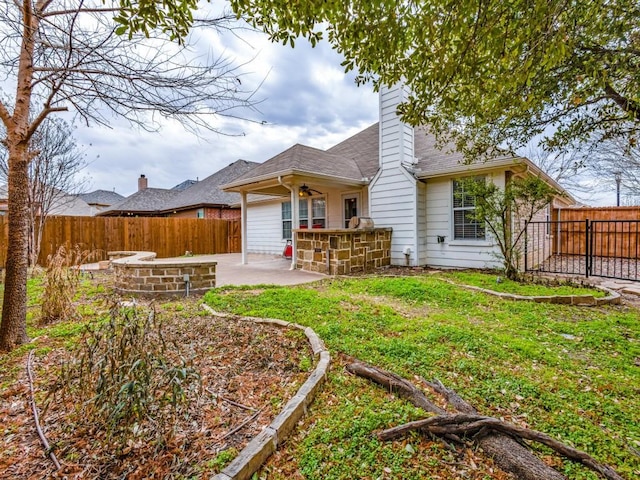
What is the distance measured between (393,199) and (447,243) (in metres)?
1.94

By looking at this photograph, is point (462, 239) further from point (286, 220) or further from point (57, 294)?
point (57, 294)

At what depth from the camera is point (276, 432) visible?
1848mm

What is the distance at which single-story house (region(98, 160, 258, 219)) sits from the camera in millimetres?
17750

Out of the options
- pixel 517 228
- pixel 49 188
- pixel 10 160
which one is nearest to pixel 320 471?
pixel 10 160

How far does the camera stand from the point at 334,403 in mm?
2256

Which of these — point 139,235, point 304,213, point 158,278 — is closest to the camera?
point 158,278

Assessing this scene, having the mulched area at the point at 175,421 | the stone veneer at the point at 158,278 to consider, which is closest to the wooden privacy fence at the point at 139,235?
the stone veneer at the point at 158,278

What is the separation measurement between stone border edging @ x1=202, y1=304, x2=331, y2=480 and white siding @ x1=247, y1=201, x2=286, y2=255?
1016 cm

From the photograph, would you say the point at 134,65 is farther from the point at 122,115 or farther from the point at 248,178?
the point at 248,178

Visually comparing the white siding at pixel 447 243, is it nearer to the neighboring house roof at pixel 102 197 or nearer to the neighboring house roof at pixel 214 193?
the neighboring house roof at pixel 214 193

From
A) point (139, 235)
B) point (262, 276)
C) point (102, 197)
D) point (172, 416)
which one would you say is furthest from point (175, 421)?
point (102, 197)

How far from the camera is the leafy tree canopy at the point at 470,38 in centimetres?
246

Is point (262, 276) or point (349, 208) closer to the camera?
point (262, 276)

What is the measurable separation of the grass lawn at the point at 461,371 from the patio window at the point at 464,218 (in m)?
3.10
